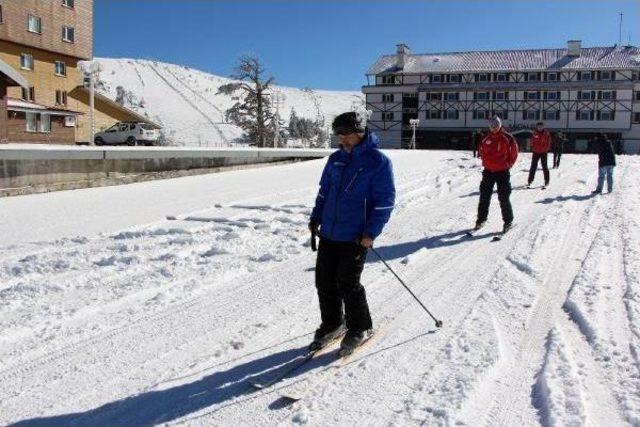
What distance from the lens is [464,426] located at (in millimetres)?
3090

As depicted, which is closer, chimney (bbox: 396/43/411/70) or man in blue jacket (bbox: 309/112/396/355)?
man in blue jacket (bbox: 309/112/396/355)

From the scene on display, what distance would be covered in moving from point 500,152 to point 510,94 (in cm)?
5295

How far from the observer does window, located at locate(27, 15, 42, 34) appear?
35875 mm

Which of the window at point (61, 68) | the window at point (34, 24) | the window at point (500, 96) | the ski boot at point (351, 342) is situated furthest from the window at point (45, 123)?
the window at point (500, 96)

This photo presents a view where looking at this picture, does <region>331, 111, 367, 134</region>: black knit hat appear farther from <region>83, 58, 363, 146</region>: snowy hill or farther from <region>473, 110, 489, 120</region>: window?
<region>83, 58, 363, 146</region>: snowy hill

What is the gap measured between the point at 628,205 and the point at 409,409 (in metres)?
9.86

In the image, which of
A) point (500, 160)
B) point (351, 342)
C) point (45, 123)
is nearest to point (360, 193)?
point (351, 342)

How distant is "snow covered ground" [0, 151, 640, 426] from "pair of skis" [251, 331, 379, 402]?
34 millimetres

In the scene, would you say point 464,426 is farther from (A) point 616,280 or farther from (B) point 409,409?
(A) point 616,280

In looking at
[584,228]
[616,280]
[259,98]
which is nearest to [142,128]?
[259,98]

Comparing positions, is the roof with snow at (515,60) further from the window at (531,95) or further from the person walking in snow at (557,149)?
the person walking in snow at (557,149)

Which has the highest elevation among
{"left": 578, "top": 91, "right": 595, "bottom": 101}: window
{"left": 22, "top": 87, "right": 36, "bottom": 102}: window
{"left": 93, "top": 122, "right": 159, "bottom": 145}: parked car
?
{"left": 578, "top": 91, "right": 595, "bottom": 101}: window

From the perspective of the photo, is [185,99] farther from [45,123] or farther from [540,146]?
[540,146]

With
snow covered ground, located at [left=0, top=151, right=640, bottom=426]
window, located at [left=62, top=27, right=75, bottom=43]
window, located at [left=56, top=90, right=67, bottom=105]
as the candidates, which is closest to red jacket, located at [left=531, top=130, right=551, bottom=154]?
snow covered ground, located at [left=0, top=151, right=640, bottom=426]
